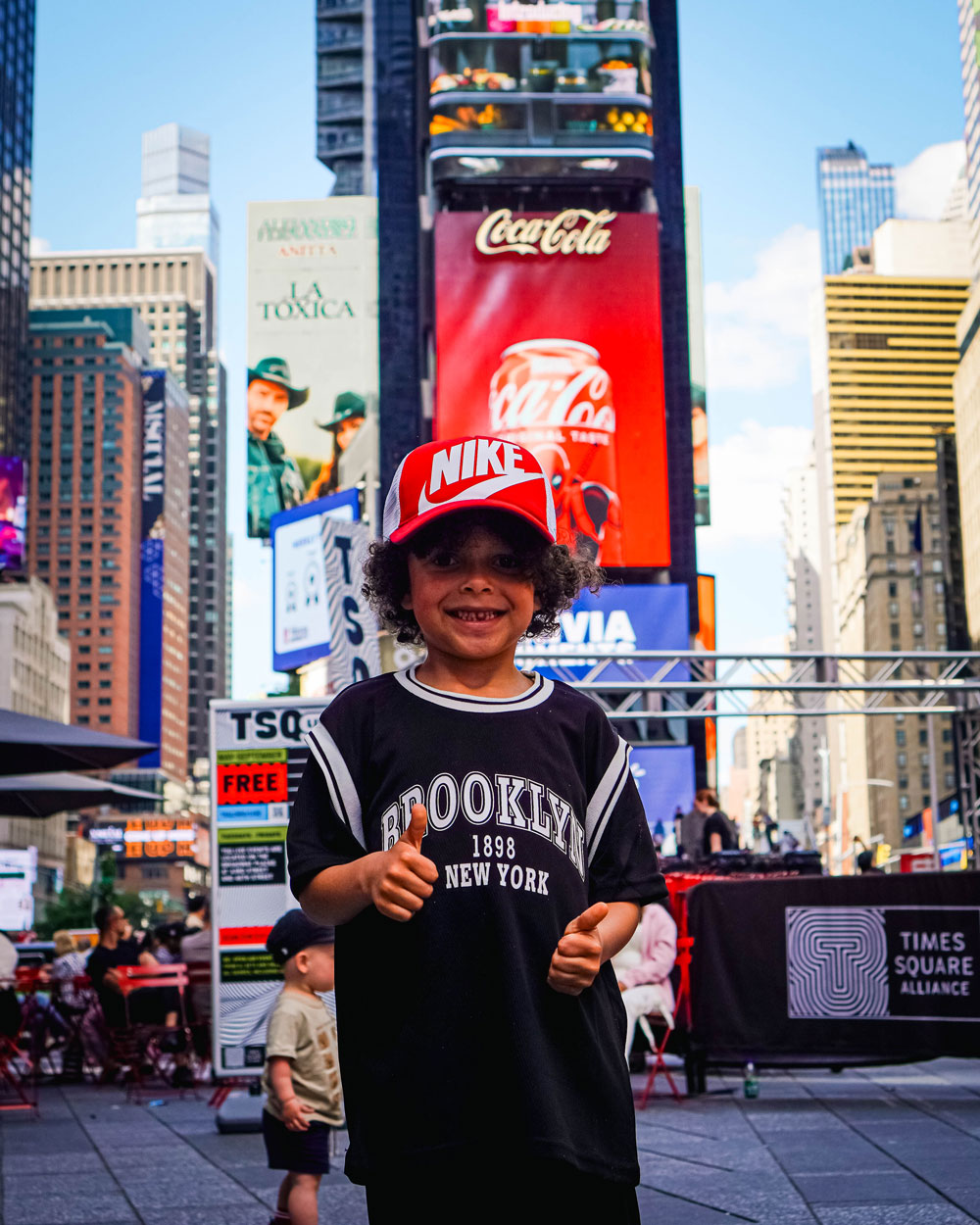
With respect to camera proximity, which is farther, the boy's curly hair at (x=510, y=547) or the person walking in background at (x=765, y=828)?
Result: the person walking in background at (x=765, y=828)

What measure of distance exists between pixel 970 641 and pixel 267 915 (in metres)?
79.9

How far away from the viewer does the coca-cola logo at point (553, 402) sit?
39656 mm

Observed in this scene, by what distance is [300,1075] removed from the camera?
489cm

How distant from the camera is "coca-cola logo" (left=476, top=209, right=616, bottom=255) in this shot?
42.2m

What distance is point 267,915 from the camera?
9938 millimetres

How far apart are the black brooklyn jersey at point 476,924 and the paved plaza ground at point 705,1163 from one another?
383 centimetres

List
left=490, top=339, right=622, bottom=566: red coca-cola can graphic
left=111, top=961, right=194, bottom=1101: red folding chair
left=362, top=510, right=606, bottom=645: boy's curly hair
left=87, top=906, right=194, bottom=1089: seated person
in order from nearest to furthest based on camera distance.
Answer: left=362, top=510, right=606, bottom=645: boy's curly hair, left=111, top=961, right=194, bottom=1101: red folding chair, left=87, top=906, right=194, bottom=1089: seated person, left=490, top=339, right=622, bottom=566: red coca-cola can graphic

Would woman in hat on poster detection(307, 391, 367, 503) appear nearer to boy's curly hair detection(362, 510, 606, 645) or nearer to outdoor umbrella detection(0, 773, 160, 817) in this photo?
outdoor umbrella detection(0, 773, 160, 817)

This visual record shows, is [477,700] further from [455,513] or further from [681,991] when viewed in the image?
[681,991]

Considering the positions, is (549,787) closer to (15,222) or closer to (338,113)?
(338,113)

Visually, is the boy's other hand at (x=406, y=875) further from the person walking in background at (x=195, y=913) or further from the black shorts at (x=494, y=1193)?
the person walking in background at (x=195, y=913)

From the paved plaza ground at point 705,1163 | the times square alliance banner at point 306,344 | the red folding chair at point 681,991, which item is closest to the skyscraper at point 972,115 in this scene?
the times square alliance banner at point 306,344

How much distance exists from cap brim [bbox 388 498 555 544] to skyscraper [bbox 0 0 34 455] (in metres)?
135

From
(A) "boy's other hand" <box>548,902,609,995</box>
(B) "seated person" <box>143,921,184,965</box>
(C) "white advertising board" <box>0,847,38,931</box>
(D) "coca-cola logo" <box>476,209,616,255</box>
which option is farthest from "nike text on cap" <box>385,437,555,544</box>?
(C) "white advertising board" <box>0,847,38,931</box>
